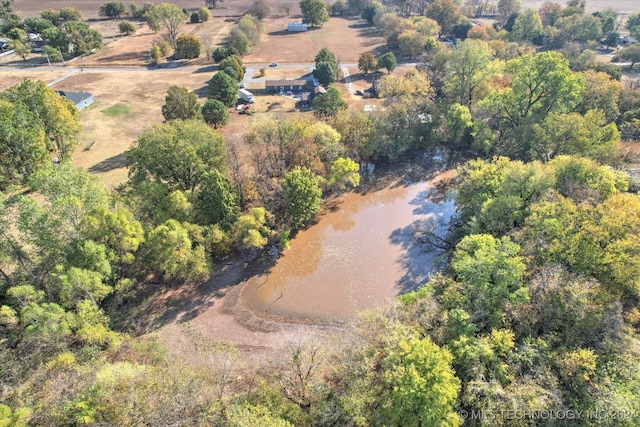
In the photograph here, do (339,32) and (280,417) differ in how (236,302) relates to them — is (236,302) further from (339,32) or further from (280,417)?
(339,32)

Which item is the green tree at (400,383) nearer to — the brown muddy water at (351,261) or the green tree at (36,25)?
the brown muddy water at (351,261)

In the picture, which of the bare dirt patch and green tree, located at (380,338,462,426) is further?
the bare dirt patch

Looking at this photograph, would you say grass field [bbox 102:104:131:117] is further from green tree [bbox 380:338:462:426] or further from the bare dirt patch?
green tree [bbox 380:338:462:426]

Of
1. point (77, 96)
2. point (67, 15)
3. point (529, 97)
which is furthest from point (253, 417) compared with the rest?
point (67, 15)

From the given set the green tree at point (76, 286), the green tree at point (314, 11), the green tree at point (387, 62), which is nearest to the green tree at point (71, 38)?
the green tree at point (314, 11)

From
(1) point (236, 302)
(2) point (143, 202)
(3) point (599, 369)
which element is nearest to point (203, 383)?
(1) point (236, 302)

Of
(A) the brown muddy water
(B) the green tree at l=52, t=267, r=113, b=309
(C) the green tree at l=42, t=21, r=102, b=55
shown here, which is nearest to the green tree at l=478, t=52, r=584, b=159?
(A) the brown muddy water
